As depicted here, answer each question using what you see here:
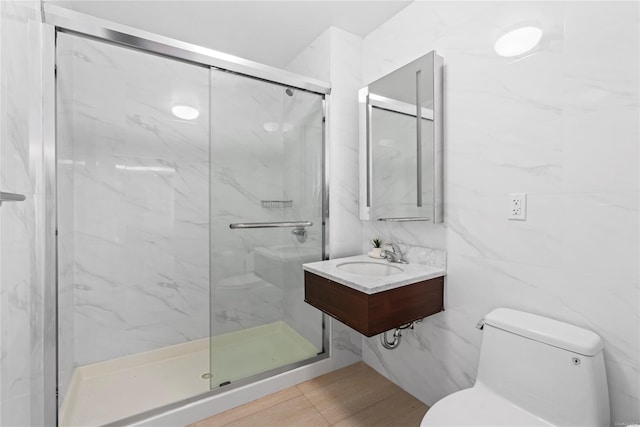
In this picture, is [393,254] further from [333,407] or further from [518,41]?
[518,41]

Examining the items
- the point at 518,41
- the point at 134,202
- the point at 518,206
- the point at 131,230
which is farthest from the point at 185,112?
the point at 518,206

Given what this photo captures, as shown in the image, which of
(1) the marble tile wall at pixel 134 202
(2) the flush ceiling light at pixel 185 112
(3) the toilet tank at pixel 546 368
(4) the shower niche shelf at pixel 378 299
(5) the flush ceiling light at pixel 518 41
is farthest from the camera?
(2) the flush ceiling light at pixel 185 112

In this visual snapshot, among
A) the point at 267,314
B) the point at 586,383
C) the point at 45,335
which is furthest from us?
the point at 267,314

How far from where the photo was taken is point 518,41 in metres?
1.27

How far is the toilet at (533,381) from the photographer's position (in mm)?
966

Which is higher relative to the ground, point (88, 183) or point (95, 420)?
point (88, 183)

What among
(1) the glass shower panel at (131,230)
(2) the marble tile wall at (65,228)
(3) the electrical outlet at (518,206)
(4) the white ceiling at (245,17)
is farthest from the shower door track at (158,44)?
(3) the electrical outlet at (518,206)

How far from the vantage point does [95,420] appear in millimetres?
1543

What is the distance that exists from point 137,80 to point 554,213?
259 cm

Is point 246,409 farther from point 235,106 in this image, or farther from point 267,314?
point 235,106

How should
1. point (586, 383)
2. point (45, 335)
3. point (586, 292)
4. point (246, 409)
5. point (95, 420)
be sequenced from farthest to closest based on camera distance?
point (246, 409) → point (95, 420) → point (45, 335) → point (586, 292) → point (586, 383)

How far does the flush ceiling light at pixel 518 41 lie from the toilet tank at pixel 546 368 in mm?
1120

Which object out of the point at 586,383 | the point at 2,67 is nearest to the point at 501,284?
the point at 586,383

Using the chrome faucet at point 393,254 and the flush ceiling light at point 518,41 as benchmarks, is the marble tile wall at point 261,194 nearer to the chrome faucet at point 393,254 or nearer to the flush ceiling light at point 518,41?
the chrome faucet at point 393,254
